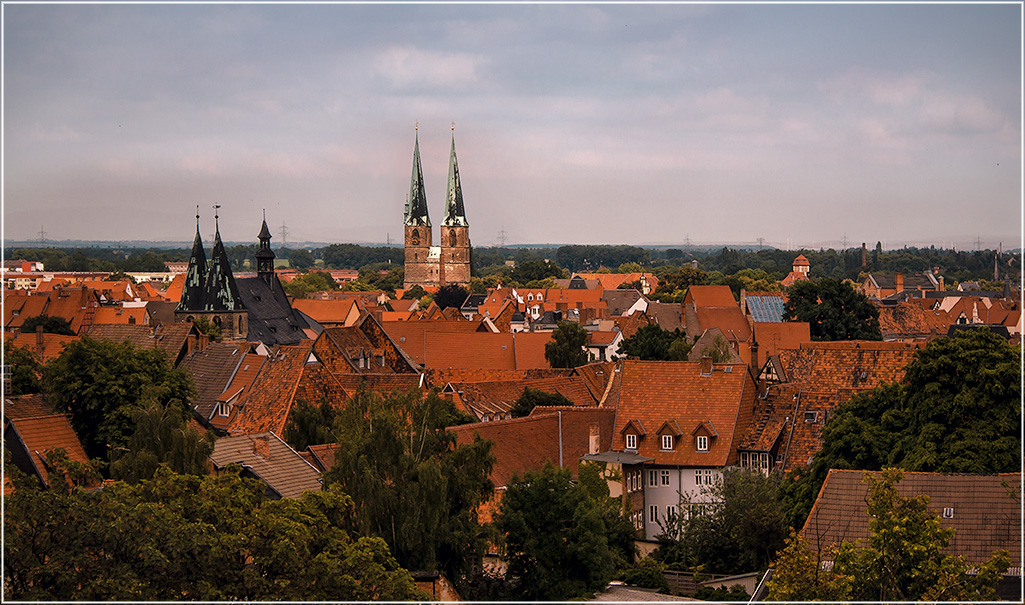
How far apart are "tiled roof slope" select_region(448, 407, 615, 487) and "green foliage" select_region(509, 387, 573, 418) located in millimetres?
4209

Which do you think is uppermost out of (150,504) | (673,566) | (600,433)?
(150,504)

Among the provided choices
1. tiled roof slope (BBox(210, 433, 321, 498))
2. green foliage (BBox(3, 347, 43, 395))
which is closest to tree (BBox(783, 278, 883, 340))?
green foliage (BBox(3, 347, 43, 395))

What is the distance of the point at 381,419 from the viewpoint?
28047 millimetres

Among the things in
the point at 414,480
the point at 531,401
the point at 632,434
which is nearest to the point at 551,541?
the point at 414,480

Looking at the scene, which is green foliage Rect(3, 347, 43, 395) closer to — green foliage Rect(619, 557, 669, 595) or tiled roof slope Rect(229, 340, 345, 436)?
tiled roof slope Rect(229, 340, 345, 436)

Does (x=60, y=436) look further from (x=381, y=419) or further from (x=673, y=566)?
(x=673, y=566)

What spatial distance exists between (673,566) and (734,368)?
10890 millimetres

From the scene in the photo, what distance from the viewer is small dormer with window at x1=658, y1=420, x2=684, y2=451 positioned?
43.1 meters

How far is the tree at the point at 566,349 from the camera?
75250 mm

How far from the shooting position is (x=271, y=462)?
3188 cm

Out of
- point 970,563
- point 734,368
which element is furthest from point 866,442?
point 734,368

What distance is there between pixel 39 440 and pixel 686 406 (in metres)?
22.0

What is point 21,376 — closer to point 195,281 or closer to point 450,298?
point 195,281

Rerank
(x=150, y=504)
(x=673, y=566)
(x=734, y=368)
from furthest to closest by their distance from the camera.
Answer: (x=734, y=368) → (x=673, y=566) → (x=150, y=504)
